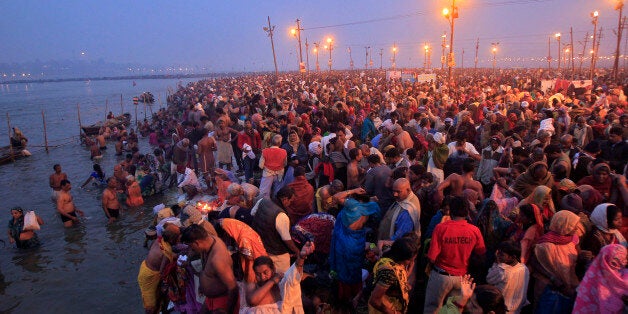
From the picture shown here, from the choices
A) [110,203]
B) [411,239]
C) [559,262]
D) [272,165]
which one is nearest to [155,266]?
[411,239]

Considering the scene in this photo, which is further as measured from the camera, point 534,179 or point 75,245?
point 75,245

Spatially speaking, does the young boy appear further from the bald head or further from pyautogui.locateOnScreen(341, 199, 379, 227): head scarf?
pyautogui.locateOnScreen(341, 199, 379, 227): head scarf

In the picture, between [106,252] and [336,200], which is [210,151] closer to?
[106,252]

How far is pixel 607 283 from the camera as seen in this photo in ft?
10.0

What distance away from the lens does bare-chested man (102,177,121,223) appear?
9.85 m

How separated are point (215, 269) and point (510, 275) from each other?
2683 mm

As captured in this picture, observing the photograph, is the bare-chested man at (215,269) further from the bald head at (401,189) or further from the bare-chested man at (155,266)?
the bald head at (401,189)

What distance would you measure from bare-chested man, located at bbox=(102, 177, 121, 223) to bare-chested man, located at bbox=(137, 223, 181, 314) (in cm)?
593

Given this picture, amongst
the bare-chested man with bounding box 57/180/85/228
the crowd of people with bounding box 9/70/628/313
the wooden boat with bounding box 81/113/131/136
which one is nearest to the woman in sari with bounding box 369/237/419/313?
the crowd of people with bounding box 9/70/628/313

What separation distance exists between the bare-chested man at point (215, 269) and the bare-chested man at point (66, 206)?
7424mm

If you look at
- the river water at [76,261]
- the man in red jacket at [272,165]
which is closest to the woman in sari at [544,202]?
the man in red jacket at [272,165]

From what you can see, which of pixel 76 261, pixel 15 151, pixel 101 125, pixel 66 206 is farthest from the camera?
pixel 101 125

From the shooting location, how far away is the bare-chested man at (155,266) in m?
4.49

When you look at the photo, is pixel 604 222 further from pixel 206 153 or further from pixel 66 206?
pixel 66 206
